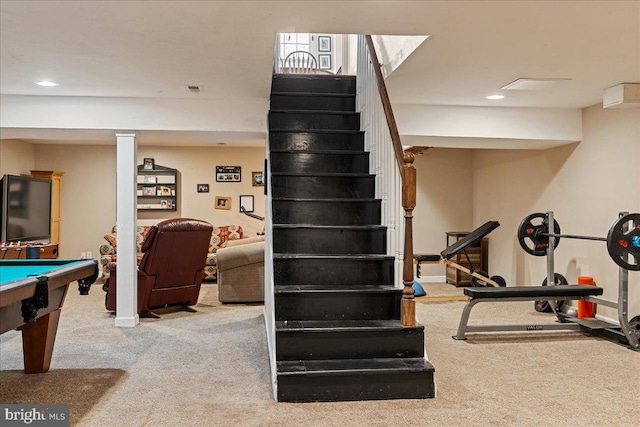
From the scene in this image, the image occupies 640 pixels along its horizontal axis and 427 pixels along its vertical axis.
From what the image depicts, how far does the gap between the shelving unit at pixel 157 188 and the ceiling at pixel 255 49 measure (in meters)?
3.83

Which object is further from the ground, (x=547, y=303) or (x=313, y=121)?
(x=313, y=121)

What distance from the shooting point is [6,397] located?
3131mm

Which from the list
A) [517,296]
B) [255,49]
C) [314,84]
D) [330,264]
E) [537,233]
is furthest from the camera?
[537,233]

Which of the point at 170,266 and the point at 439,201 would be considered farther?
the point at 439,201

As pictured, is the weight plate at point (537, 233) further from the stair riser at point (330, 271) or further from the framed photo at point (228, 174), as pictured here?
the framed photo at point (228, 174)

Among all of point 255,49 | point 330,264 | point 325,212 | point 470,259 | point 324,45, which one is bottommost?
point 470,259

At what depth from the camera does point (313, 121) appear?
16.6 feet

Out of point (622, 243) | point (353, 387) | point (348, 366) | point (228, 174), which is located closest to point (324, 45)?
point (228, 174)

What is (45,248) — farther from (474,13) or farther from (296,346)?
(474,13)

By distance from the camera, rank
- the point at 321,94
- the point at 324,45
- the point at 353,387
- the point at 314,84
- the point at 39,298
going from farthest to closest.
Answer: the point at 324,45
the point at 314,84
the point at 321,94
the point at 353,387
the point at 39,298

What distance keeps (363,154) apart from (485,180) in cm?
390

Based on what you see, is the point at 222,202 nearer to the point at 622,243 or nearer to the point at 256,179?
the point at 256,179

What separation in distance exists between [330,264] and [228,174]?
5968mm

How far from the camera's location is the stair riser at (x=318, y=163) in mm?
4637
